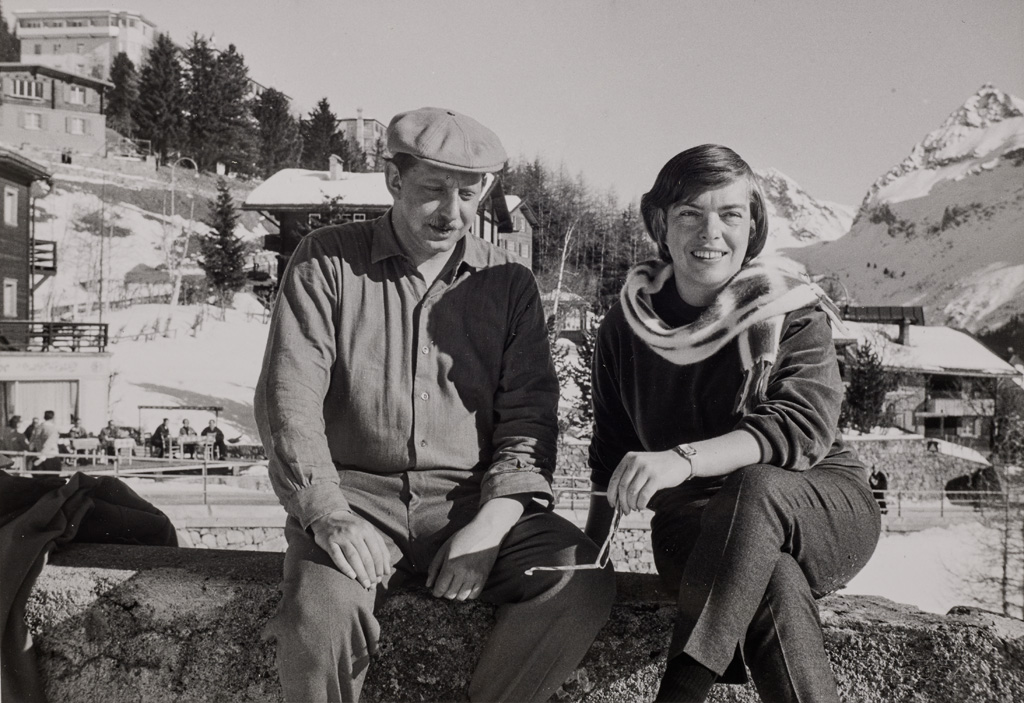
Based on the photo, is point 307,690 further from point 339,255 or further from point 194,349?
point 194,349

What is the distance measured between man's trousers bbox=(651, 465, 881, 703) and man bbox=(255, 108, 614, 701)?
0.22 m

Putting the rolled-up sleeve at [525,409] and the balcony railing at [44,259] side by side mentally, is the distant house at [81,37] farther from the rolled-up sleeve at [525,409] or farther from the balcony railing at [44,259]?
the balcony railing at [44,259]

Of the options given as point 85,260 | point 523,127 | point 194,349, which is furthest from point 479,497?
point 85,260

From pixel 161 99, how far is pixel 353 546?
8.11 meters

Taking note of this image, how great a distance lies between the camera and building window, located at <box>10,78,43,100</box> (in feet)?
20.0

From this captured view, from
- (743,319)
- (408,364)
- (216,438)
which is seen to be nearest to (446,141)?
(408,364)

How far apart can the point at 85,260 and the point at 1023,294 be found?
14.4 meters

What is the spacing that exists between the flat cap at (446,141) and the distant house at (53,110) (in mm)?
4297

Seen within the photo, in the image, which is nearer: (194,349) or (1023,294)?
(194,349)

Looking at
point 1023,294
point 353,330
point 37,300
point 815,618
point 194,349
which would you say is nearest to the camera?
point 815,618

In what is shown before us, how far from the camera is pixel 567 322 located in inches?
409

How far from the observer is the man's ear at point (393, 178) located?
4.92 ft

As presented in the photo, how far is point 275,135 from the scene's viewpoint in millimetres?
8438

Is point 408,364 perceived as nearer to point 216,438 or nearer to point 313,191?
point 313,191
